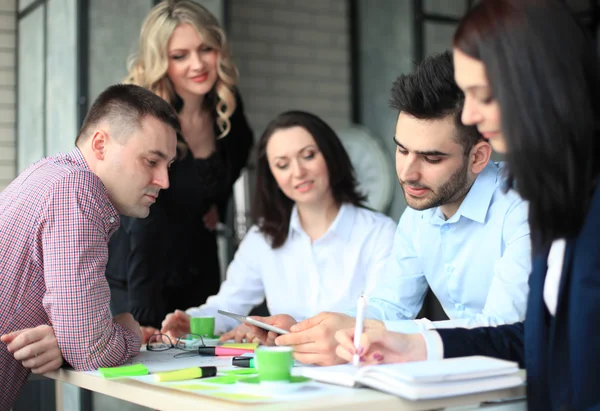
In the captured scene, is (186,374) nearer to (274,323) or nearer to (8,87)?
(274,323)

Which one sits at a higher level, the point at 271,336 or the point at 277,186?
the point at 277,186

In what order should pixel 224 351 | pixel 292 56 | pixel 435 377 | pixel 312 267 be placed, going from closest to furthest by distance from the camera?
pixel 435 377 < pixel 224 351 < pixel 312 267 < pixel 292 56

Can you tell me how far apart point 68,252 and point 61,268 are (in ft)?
0.13

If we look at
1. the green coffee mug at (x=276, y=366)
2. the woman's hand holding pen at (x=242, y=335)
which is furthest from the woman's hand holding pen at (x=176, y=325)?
the green coffee mug at (x=276, y=366)

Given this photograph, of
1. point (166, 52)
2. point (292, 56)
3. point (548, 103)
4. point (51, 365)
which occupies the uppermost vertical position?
point (292, 56)

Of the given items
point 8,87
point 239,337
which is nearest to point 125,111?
point 239,337

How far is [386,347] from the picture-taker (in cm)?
156

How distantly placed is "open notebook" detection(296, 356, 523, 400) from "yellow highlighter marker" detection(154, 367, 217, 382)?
25 centimetres

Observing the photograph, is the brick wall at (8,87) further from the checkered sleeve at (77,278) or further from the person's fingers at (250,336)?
the checkered sleeve at (77,278)

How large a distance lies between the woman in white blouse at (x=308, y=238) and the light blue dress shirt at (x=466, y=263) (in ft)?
1.72

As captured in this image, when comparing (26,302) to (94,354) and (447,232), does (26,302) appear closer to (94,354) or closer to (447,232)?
(94,354)

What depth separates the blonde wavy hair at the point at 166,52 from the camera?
309 cm

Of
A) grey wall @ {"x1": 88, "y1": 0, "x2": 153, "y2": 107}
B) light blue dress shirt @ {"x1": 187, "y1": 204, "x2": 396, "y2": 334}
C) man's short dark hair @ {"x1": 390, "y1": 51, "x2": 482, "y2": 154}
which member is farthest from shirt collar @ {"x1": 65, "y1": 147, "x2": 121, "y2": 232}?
grey wall @ {"x1": 88, "y1": 0, "x2": 153, "y2": 107}

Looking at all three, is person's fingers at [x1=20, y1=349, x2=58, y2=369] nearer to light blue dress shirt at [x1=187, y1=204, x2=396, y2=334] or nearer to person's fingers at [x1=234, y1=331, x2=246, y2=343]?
person's fingers at [x1=234, y1=331, x2=246, y2=343]
